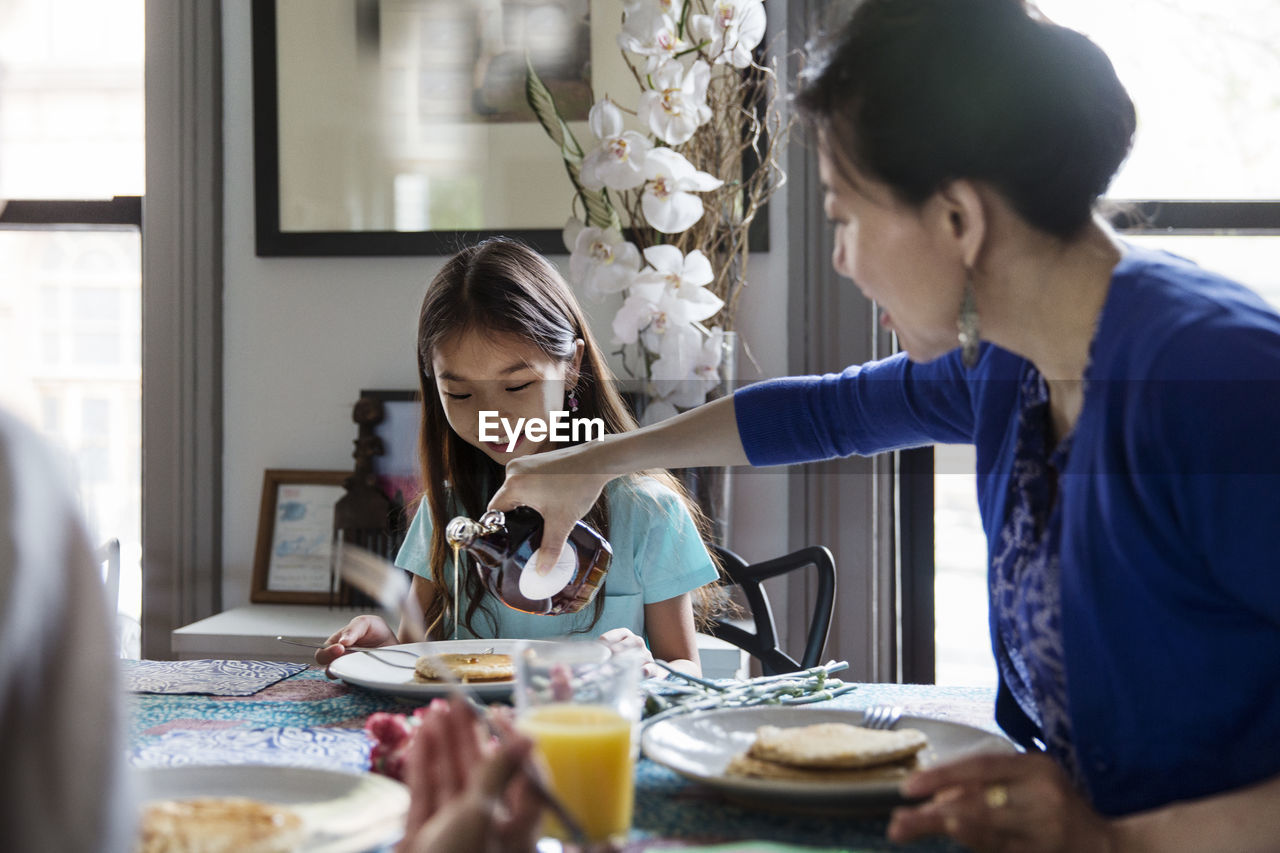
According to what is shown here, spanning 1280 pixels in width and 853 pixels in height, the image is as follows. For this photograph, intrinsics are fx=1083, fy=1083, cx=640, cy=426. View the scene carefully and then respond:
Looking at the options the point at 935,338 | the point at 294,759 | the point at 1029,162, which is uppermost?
the point at 1029,162

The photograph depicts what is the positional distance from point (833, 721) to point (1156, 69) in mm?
1965

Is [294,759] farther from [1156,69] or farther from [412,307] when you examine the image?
[1156,69]

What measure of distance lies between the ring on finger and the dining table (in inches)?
2.5

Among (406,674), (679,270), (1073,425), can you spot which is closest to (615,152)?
(679,270)

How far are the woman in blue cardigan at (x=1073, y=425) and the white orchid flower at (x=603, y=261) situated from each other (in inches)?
41.8

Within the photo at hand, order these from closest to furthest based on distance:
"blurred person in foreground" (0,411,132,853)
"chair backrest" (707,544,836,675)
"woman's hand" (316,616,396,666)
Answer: "blurred person in foreground" (0,411,132,853), "woman's hand" (316,616,396,666), "chair backrest" (707,544,836,675)

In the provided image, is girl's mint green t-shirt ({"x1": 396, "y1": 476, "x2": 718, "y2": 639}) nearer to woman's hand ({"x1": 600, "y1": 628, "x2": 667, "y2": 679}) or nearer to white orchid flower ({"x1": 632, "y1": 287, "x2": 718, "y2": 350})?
woman's hand ({"x1": 600, "y1": 628, "x2": 667, "y2": 679})

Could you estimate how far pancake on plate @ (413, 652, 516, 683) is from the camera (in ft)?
3.54

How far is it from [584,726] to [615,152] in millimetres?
1410

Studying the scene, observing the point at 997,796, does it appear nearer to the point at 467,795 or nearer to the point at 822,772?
the point at 822,772

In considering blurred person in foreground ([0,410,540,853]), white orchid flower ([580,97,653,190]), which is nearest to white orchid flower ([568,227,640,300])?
white orchid flower ([580,97,653,190])

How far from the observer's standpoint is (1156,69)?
2330 mm

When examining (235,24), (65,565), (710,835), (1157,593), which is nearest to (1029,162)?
(1157,593)

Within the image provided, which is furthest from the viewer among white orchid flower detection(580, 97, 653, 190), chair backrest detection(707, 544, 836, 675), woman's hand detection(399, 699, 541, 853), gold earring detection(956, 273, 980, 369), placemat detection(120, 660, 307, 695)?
white orchid flower detection(580, 97, 653, 190)
